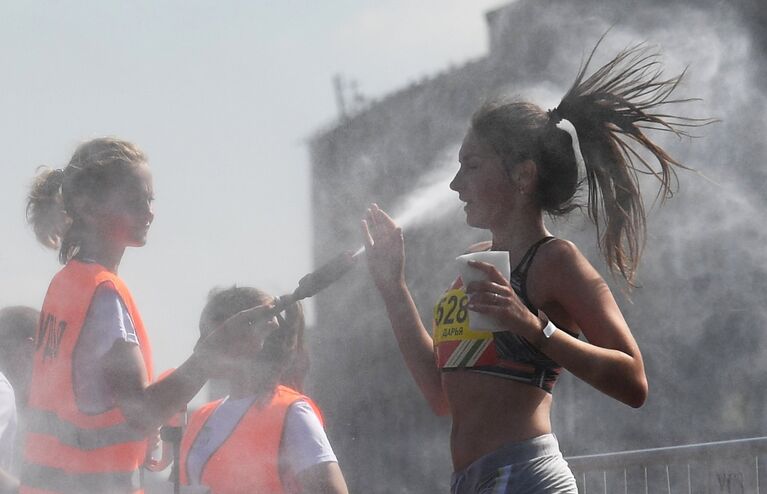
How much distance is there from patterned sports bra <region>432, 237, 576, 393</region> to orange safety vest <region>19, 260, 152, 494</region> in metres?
0.81

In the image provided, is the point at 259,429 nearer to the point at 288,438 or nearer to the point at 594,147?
the point at 288,438

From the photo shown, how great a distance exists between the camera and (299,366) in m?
3.96

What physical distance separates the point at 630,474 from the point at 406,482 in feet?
25.4

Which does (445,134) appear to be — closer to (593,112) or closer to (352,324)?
(352,324)

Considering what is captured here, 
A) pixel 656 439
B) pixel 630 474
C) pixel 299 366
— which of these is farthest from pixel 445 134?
pixel 299 366

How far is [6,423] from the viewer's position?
11.5 feet

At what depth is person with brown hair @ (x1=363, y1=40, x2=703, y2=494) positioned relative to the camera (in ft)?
8.95

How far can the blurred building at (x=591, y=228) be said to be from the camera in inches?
320

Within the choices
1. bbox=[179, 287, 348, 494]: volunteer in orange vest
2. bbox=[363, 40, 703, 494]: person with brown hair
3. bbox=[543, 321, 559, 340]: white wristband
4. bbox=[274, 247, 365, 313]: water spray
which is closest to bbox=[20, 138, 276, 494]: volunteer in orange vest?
bbox=[274, 247, 365, 313]: water spray

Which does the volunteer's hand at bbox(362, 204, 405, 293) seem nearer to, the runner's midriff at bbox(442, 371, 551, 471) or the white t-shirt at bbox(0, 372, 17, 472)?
the runner's midriff at bbox(442, 371, 551, 471)

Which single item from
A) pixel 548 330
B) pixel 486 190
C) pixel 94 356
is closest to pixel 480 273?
pixel 548 330

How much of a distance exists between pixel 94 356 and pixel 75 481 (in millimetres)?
333

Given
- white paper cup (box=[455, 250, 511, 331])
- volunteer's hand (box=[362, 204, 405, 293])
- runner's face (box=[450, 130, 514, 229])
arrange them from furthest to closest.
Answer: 1. volunteer's hand (box=[362, 204, 405, 293])
2. runner's face (box=[450, 130, 514, 229])
3. white paper cup (box=[455, 250, 511, 331])

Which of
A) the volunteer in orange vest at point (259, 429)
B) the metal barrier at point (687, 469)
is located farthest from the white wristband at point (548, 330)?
the metal barrier at point (687, 469)
